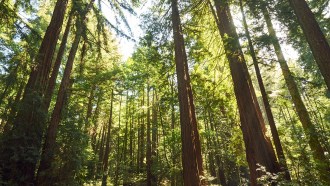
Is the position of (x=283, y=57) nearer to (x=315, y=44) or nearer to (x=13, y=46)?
(x=315, y=44)

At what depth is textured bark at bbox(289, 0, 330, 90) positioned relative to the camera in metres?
5.13

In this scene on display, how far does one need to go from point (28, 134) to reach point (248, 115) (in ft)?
22.8

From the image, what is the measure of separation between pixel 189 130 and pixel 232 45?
347 cm

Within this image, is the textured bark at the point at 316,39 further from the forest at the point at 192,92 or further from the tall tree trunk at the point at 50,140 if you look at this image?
the tall tree trunk at the point at 50,140

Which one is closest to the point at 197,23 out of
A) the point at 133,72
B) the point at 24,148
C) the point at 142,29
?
the point at 142,29

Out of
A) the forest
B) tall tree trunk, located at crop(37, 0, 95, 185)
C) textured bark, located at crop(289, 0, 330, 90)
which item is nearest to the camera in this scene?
textured bark, located at crop(289, 0, 330, 90)

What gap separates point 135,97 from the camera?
24.2 meters

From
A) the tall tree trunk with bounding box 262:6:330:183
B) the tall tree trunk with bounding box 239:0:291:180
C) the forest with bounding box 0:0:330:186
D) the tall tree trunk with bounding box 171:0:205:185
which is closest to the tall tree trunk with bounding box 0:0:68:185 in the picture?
the forest with bounding box 0:0:330:186

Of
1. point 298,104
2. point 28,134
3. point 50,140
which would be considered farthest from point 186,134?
point 298,104

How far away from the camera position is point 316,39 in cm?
540

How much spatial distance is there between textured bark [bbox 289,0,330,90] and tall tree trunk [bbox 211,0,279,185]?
7.76ft

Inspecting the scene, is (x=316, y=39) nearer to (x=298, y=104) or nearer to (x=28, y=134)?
(x=298, y=104)

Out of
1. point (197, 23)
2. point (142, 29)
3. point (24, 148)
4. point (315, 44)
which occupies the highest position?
point (197, 23)

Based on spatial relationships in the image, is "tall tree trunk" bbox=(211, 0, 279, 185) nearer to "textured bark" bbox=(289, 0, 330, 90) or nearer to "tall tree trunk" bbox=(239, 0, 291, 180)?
"tall tree trunk" bbox=(239, 0, 291, 180)
